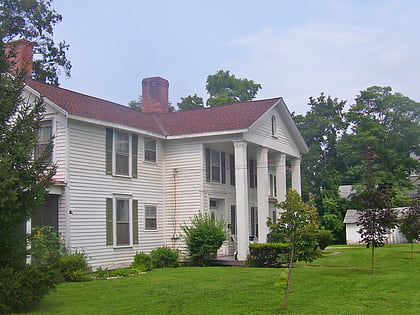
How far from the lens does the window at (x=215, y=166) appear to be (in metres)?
22.9

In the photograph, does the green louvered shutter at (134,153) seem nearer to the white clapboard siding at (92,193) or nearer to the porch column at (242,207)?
the white clapboard siding at (92,193)

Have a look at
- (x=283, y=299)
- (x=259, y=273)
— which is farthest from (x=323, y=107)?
(x=283, y=299)

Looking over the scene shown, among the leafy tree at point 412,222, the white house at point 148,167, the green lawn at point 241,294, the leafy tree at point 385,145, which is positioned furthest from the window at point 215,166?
the leafy tree at point 385,145

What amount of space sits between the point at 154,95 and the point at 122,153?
22.2 feet

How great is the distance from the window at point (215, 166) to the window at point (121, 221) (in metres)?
4.10

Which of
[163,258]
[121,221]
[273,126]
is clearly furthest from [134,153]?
[273,126]

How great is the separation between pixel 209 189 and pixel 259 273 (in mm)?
6581

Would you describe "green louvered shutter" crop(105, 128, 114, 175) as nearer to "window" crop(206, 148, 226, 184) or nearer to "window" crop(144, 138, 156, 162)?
"window" crop(144, 138, 156, 162)

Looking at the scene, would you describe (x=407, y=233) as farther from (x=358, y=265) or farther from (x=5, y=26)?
(x=5, y=26)

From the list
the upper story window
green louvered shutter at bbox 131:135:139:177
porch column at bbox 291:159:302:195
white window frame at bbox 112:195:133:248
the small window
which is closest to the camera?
white window frame at bbox 112:195:133:248

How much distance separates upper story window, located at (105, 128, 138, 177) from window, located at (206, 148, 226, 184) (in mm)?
3742

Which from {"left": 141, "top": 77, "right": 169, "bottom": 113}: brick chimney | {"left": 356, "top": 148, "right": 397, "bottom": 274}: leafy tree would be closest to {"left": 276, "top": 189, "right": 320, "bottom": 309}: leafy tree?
{"left": 356, "top": 148, "right": 397, "bottom": 274}: leafy tree

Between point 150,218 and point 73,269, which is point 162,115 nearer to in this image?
point 150,218

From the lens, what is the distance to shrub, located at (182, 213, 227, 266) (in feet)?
67.0
